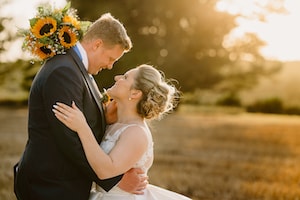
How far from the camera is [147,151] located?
4445mm

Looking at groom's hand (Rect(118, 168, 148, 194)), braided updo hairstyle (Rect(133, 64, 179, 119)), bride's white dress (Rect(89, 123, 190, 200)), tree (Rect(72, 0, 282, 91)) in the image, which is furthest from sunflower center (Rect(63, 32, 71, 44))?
tree (Rect(72, 0, 282, 91))

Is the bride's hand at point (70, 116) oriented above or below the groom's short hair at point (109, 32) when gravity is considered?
below

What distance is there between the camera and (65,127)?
13.4ft

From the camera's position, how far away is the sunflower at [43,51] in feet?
14.3

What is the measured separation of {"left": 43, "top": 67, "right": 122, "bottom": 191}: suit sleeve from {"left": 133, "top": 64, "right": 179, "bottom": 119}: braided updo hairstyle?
48 cm

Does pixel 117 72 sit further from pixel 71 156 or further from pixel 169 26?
pixel 71 156

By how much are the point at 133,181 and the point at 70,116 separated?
2.15 ft

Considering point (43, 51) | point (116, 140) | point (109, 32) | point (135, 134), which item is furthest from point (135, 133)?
point (43, 51)

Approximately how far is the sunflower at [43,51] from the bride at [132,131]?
0.46 metres

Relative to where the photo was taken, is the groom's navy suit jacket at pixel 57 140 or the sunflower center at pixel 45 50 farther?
the sunflower center at pixel 45 50

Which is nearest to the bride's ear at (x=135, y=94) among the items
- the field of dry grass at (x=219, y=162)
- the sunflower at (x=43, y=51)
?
the sunflower at (x=43, y=51)

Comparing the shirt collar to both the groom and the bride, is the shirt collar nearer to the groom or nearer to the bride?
the groom

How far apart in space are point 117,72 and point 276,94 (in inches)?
707

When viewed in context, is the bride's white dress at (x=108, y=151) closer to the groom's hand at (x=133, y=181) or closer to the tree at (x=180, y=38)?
the groom's hand at (x=133, y=181)
